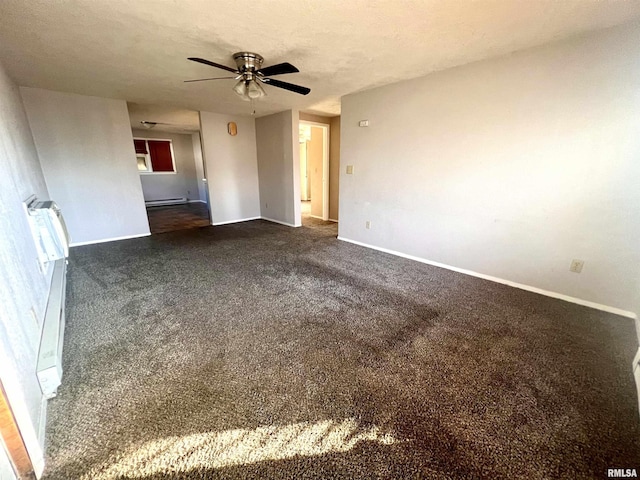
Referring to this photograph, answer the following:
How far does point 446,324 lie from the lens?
7.00 ft

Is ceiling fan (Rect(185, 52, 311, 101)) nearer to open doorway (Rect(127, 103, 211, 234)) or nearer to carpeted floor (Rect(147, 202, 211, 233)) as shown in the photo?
carpeted floor (Rect(147, 202, 211, 233))

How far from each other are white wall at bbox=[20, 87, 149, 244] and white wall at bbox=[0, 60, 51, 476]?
6.30 ft

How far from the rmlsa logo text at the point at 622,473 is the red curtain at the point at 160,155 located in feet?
33.5

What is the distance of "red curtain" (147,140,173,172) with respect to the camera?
8130 mm

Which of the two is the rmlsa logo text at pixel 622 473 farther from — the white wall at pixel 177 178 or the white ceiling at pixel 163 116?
the white wall at pixel 177 178

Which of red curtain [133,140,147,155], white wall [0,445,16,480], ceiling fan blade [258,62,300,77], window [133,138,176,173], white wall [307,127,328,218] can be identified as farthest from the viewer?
window [133,138,176,173]

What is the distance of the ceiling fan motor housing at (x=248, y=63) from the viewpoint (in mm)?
2465

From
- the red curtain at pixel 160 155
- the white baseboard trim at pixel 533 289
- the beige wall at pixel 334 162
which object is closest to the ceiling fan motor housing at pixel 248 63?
the white baseboard trim at pixel 533 289

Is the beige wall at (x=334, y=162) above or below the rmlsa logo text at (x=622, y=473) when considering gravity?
above

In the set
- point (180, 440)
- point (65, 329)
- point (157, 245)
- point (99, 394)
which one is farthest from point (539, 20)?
point (157, 245)

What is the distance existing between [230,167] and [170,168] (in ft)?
13.8

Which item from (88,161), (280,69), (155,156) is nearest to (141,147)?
(155,156)

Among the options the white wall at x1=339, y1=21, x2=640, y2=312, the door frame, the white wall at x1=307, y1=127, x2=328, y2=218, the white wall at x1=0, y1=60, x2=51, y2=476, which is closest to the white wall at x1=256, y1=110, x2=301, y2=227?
the door frame

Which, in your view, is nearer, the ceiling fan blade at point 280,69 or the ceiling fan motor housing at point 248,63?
the ceiling fan blade at point 280,69
